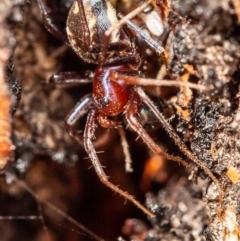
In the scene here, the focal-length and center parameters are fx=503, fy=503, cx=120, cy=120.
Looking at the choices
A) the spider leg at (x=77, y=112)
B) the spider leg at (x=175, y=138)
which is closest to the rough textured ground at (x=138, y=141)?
the spider leg at (x=175, y=138)

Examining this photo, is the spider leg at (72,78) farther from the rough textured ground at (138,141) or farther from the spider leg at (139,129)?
the spider leg at (139,129)

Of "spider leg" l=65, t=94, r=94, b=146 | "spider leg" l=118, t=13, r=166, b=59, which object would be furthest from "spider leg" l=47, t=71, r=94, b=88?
"spider leg" l=118, t=13, r=166, b=59

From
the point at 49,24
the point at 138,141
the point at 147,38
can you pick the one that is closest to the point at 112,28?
the point at 147,38

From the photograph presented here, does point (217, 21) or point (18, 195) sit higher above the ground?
point (217, 21)

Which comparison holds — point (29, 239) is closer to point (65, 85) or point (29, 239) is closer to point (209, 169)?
point (65, 85)

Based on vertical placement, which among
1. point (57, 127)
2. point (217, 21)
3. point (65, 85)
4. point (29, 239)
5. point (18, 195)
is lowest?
point (29, 239)

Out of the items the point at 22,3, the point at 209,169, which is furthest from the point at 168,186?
the point at 22,3

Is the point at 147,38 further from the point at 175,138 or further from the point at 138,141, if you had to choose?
the point at 138,141

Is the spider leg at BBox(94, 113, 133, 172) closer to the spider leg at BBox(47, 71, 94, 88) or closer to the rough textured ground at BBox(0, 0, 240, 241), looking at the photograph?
the rough textured ground at BBox(0, 0, 240, 241)
